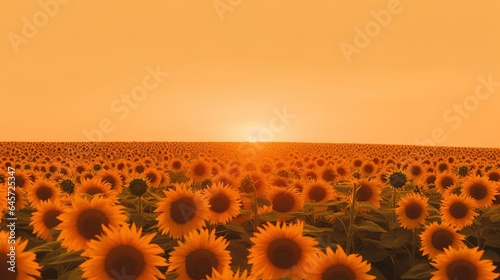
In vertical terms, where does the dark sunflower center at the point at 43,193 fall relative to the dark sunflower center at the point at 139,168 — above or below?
below

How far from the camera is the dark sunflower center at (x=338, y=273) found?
470 cm

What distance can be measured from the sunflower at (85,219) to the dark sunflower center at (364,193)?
4.89 metres

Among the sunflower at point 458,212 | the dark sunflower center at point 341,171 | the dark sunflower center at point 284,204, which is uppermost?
the dark sunflower center at point 341,171

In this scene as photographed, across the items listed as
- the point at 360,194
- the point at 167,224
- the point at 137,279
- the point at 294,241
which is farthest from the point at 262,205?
the point at 137,279

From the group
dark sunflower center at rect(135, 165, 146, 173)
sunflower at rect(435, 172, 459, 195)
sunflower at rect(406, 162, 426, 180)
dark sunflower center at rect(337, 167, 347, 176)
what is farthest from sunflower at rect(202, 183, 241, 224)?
sunflower at rect(406, 162, 426, 180)

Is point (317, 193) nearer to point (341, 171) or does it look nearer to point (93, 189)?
point (93, 189)

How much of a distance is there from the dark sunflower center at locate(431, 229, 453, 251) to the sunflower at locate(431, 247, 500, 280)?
6.37ft

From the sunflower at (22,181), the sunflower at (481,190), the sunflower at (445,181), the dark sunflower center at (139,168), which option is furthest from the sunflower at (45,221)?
the dark sunflower center at (139,168)

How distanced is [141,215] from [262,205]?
6.75 ft

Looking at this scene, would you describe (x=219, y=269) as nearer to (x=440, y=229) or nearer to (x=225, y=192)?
(x=225, y=192)

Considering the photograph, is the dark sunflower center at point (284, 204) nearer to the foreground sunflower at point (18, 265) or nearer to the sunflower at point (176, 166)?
the foreground sunflower at point (18, 265)

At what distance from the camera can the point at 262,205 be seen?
29.5ft

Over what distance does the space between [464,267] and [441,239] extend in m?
2.05

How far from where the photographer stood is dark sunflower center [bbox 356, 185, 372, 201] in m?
9.72
